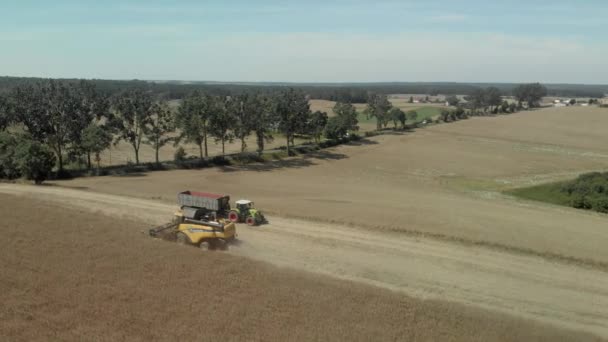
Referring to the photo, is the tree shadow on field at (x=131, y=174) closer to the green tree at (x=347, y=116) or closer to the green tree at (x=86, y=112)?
the green tree at (x=86, y=112)

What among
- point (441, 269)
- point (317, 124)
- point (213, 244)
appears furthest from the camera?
point (317, 124)

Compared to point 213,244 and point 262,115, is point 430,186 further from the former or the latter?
point 213,244

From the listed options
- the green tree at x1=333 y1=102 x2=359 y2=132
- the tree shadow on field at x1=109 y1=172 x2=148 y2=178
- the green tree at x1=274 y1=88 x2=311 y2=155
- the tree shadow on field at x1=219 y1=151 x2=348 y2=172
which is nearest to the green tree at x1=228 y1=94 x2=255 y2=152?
the tree shadow on field at x1=219 y1=151 x2=348 y2=172

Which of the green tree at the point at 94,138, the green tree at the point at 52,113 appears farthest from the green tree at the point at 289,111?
the green tree at the point at 52,113

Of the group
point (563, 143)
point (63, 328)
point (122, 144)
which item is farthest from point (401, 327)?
point (563, 143)

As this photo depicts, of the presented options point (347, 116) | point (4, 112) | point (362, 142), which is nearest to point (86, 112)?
point (4, 112)

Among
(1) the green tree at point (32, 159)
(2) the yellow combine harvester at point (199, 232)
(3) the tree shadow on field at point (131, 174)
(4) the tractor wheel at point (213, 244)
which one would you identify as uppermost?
(1) the green tree at point (32, 159)
